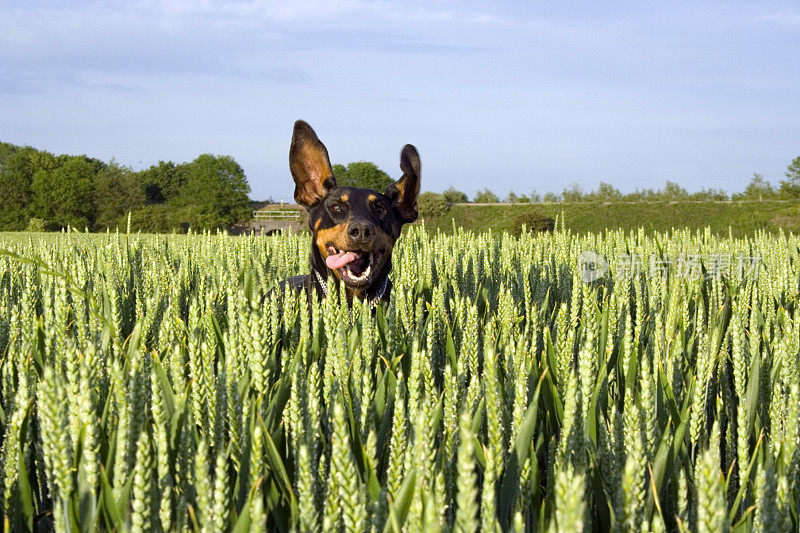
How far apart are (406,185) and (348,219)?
0.63m

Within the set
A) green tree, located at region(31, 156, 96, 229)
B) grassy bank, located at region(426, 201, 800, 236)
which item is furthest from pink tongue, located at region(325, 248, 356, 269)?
green tree, located at region(31, 156, 96, 229)

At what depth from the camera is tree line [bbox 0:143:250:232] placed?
5272 cm

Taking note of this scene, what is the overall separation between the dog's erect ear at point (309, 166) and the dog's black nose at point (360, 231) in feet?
1.77

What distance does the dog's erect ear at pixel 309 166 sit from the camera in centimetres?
354

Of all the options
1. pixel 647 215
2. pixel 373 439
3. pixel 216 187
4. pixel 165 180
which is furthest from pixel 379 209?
pixel 165 180

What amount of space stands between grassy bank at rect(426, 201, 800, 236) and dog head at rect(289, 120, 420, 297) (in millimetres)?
27600

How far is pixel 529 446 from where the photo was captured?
3.70 ft

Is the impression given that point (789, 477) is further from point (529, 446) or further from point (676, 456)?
point (529, 446)

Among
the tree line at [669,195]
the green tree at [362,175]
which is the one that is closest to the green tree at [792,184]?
the tree line at [669,195]

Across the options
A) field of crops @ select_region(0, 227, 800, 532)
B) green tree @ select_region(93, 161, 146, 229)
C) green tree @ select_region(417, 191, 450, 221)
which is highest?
green tree @ select_region(93, 161, 146, 229)

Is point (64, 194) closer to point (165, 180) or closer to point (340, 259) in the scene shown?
point (165, 180)

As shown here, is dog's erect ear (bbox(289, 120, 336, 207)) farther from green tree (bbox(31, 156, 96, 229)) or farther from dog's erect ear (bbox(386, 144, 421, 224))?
green tree (bbox(31, 156, 96, 229))

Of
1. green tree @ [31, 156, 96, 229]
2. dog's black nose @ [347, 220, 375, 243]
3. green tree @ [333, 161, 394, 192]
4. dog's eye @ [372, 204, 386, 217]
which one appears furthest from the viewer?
green tree @ [333, 161, 394, 192]

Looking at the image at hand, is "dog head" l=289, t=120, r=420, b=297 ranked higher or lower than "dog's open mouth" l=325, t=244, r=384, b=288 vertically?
higher
